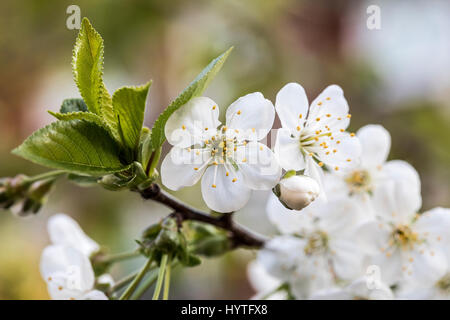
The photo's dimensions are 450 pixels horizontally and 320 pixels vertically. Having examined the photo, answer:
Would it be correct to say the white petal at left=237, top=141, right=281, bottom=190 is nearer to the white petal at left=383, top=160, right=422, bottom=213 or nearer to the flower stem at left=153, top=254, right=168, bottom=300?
the flower stem at left=153, top=254, right=168, bottom=300

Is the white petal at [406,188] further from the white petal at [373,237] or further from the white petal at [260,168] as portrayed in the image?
the white petal at [260,168]

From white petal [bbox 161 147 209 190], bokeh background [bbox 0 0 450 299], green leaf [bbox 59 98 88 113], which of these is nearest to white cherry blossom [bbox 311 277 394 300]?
white petal [bbox 161 147 209 190]

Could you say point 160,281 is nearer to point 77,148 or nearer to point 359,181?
point 77,148

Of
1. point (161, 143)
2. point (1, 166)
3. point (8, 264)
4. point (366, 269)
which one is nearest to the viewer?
point (161, 143)

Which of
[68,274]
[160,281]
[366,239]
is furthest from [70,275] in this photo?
[366,239]

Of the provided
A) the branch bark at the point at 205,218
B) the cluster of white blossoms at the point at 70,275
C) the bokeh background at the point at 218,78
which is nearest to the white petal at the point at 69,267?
the cluster of white blossoms at the point at 70,275

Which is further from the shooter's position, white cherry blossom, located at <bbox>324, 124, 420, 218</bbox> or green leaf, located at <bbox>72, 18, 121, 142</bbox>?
white cherry blossom, located at <bbox>324, 124, 420, 218</bbox>
